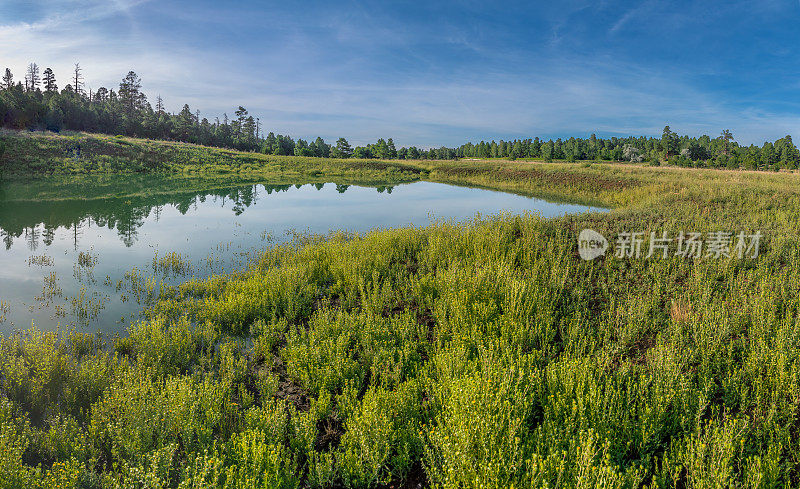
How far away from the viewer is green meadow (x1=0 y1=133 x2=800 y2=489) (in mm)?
3420

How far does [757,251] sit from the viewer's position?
1030cm

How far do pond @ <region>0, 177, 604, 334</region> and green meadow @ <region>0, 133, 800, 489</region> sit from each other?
1044mm

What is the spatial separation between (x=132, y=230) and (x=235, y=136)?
93658mm

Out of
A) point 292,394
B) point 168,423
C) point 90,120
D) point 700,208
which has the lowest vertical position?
point 292,394

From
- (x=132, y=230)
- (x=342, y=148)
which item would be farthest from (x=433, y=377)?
(x=342, y=148)

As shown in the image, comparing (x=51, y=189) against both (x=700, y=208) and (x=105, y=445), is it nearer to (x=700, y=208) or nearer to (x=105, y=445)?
(x=105, y=445)

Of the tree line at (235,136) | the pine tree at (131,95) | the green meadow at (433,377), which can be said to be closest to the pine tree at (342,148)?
the tree line at (235,136)

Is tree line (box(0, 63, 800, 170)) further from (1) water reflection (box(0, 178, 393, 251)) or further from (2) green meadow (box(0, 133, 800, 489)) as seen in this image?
(2) green meadow (box(0, 133, 800, 489))

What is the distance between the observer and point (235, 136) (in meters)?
98.4

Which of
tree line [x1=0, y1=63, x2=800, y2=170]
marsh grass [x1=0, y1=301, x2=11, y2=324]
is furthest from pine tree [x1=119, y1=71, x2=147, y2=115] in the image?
marsh grass [x1=0, y1=301, x2=11, y2=324]

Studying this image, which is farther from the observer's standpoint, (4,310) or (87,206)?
(87,206)

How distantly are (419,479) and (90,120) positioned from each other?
80040 millimetres

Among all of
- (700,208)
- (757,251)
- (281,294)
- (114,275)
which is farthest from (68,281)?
(700,208)

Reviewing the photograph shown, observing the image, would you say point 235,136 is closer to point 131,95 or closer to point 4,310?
point 131,95
